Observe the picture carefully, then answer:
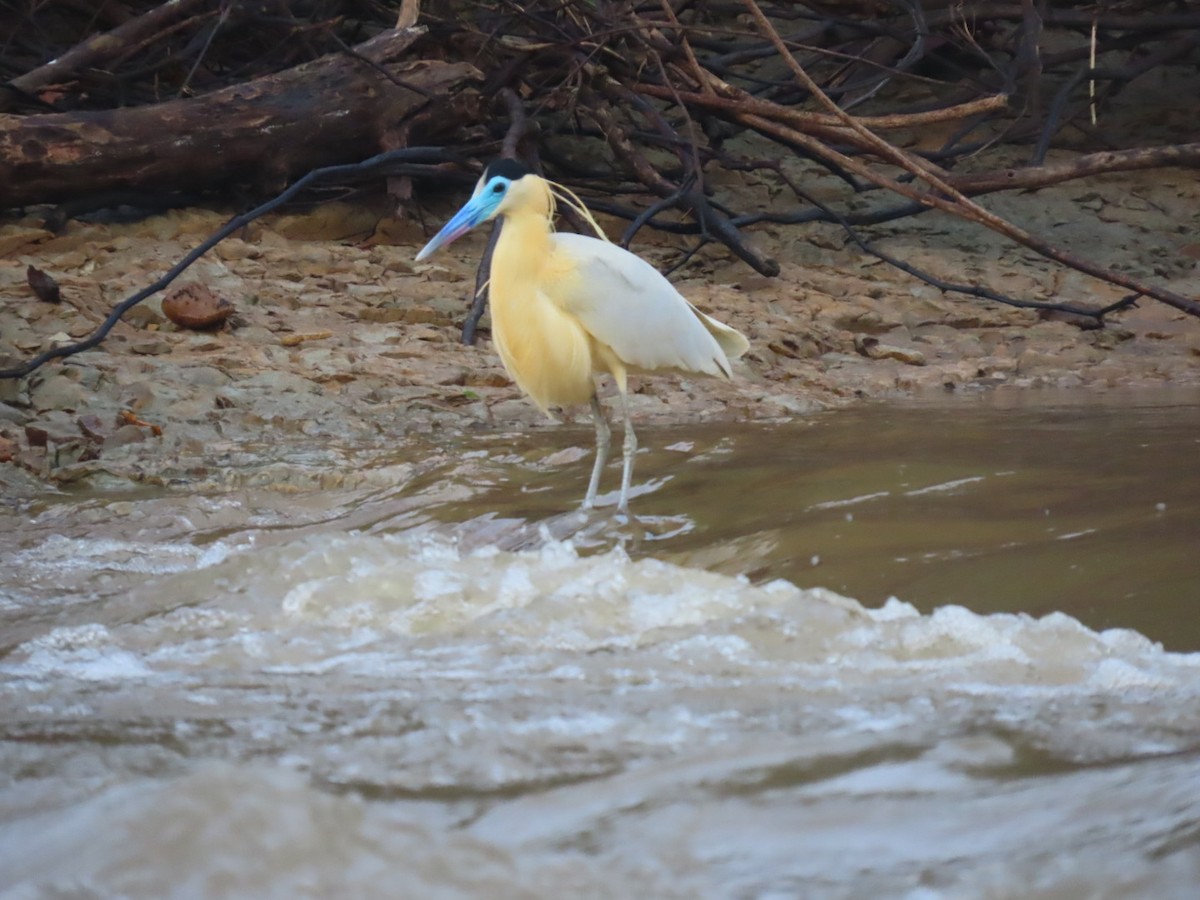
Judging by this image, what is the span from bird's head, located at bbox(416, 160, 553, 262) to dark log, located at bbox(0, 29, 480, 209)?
9.77 feet

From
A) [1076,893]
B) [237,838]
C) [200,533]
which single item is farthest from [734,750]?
[200,533]

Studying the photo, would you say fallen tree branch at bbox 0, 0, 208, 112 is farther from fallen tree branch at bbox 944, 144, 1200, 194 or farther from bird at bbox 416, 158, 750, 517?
fallen tree branch at bbox 944, 144, 1200, 194

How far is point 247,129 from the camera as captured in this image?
7.84 m

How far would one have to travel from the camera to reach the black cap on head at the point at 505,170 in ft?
16.2

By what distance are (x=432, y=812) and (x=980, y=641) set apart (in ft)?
4.52

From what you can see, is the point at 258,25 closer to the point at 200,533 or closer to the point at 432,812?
the point at 200,533

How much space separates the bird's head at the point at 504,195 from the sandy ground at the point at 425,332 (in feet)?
3.44

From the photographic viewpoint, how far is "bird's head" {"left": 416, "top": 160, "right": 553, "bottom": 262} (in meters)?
4.86

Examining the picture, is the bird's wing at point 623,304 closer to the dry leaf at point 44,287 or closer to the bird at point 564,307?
the bird at point 564,307

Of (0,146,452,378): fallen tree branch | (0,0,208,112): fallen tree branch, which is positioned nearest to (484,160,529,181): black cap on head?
(0,146,452,378): fallen tree branch

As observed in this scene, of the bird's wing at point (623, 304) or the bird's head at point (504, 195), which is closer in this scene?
the bird's wing at point (623, 304)

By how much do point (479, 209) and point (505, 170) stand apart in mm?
167

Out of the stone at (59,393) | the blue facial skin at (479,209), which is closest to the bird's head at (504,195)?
the blue facial skin at (479,209)

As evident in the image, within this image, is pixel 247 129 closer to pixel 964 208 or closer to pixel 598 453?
pixel 964 208
